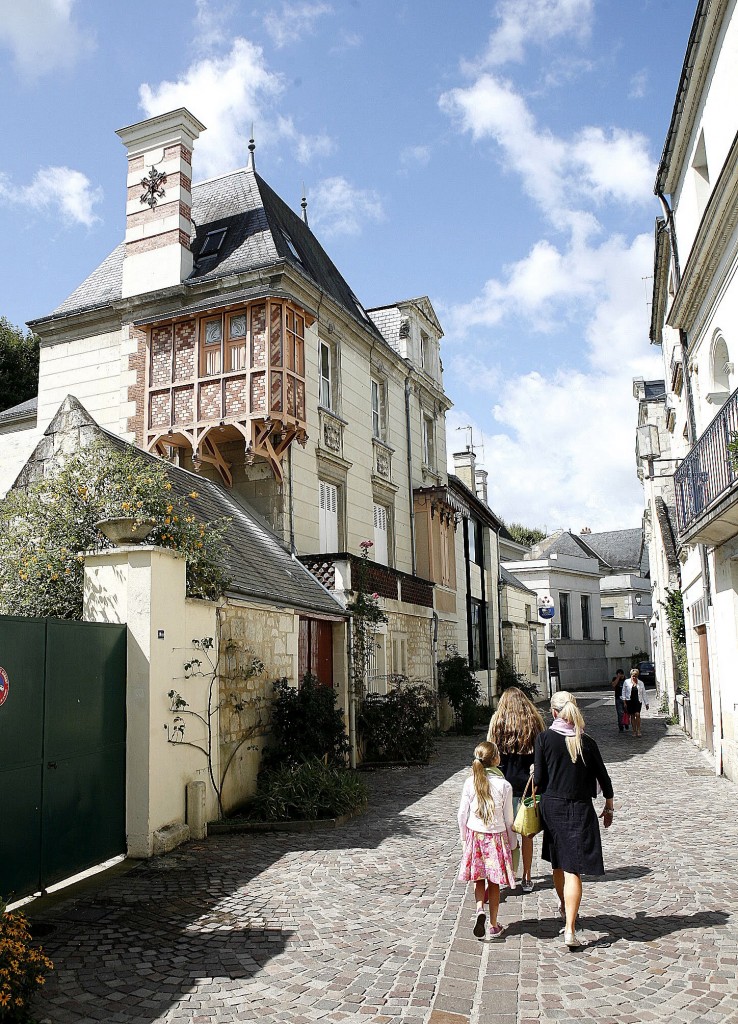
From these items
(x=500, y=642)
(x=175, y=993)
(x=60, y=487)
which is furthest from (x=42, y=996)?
(x=500, y=642)

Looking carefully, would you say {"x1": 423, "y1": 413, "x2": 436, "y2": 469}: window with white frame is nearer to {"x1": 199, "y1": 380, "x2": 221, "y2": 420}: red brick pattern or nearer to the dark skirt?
{"x1": 199, "y1": 380, "x2": 221, "y2": 420}: red brick pattern

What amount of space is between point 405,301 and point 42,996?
20235mm

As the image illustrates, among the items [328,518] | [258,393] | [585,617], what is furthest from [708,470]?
[585,617]

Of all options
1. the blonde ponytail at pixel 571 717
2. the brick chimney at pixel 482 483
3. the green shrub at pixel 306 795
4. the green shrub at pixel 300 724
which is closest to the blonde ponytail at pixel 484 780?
the blonde ponytail at pixel 571 717

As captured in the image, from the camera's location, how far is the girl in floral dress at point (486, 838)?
5223 millimetres

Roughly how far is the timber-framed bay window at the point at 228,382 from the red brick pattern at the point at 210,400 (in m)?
0.02

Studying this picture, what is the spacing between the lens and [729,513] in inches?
383

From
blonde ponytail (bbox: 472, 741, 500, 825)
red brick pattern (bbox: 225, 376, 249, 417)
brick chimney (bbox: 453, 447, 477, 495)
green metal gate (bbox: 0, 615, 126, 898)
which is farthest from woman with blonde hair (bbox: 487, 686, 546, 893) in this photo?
brick chimney (bbox: 453, 447, 477, 495)

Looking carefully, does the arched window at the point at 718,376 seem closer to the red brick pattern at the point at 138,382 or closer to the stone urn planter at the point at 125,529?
the stone urn planter at the point at 125,529

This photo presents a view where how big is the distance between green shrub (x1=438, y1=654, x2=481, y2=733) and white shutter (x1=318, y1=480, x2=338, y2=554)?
19.3 feet

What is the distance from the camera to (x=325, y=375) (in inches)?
689

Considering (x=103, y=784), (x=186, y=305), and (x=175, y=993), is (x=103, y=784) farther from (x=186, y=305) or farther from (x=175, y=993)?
(x=186, y=305)

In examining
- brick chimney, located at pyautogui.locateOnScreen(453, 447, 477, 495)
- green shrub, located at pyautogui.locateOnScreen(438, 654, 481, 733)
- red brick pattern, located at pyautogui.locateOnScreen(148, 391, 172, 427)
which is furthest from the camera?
brick chimney, located at pyautogui.locateOnScreen(453, 447, 477, 495)

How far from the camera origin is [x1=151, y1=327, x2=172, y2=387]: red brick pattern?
49.4 ft
